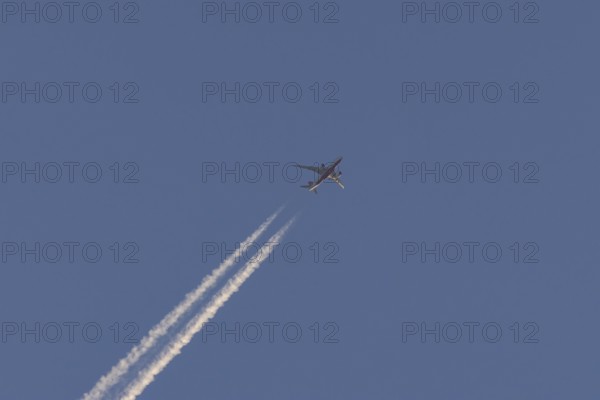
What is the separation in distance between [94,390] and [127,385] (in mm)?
5585

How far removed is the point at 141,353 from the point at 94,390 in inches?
418

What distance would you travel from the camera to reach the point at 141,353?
196m

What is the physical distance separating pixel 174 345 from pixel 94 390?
16.5 meters

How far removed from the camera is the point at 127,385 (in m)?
193

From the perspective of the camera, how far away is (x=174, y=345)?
199500 mm

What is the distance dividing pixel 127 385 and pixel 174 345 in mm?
11481

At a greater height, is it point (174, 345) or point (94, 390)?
point (174, 345)

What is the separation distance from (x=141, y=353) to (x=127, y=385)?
21.2ft

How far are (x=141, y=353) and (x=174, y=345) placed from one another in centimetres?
617
